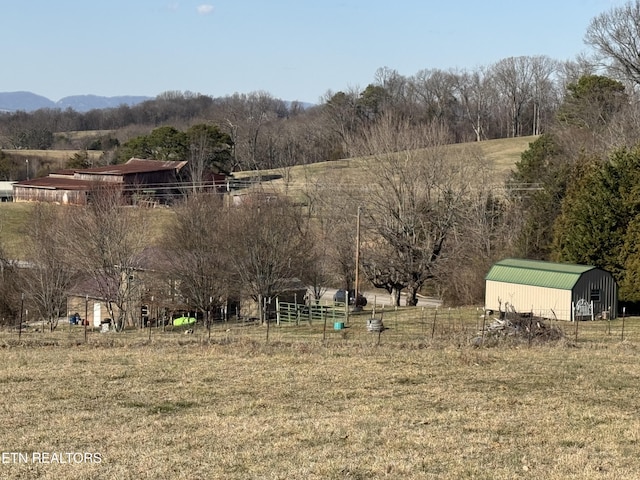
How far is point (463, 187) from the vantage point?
1674 inches

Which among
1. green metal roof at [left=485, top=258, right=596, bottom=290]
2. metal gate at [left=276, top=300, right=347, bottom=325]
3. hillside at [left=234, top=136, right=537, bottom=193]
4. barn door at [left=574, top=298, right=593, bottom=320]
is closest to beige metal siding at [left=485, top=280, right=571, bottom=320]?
green metal roof at [left=485, top=258, right=596, bottom=290]

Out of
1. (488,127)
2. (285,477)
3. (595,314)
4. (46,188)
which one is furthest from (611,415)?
(488,127)

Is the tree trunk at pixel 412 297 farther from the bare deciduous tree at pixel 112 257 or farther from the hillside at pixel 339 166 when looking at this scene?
the hillside at pixel 339 166

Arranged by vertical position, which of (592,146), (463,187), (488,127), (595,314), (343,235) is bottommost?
(595,314)

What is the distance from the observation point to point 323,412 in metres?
12.5

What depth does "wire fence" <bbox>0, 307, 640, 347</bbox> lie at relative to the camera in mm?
21656

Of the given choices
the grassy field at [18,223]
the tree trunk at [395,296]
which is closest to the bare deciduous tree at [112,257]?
the grassy field at [18,223]

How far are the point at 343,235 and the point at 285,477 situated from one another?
108ft

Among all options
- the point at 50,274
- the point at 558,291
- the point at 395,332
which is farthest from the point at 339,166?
the point at 395,332

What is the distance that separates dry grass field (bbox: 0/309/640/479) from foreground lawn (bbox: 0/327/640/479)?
0.04 meters

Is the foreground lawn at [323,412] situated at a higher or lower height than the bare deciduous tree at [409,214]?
lower

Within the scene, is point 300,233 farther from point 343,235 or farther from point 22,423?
point 22,423

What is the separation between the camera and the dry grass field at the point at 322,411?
9.50 metres

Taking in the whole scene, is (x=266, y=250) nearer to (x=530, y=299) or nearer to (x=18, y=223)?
(x=530, y=299)
